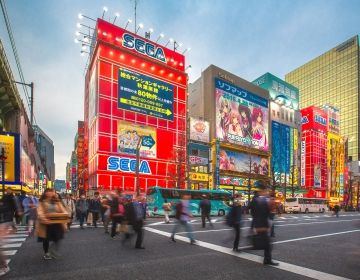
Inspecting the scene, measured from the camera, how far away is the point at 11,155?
25.2 metres

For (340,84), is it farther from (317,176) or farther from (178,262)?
(178,262)

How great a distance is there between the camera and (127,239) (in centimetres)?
955

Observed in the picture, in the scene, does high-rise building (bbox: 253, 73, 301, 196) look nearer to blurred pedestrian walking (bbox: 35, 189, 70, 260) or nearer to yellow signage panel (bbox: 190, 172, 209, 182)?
yellow signage panel (bbox: 190, 172, 209, 182)

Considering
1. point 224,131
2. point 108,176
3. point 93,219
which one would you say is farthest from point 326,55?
point 93,219

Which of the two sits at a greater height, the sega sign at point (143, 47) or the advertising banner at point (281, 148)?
the sega sign at point (143, 47)

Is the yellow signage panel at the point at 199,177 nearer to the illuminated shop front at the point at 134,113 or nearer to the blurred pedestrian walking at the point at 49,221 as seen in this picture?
the illuminated shop front at the point at 134,113

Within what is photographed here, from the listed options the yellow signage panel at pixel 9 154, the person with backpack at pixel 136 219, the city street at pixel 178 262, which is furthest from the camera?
the yellow signage panel at pixel 9 154

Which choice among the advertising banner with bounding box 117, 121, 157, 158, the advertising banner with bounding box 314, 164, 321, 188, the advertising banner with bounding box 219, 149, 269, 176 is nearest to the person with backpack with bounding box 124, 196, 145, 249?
the advertising banner with bounding box 117, 121, 157, 158

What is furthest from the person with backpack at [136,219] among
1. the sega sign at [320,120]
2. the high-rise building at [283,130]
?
the sega sign at [320,120]

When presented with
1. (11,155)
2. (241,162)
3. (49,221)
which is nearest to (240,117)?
(241,162)

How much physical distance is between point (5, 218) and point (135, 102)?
3991cm

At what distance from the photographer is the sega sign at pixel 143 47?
46750mm

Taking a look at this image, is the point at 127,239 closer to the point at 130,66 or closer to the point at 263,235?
the point at 263,235

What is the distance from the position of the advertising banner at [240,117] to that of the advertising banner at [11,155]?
3667cm
